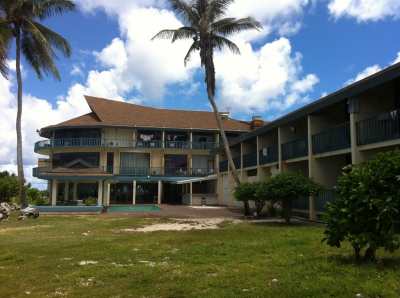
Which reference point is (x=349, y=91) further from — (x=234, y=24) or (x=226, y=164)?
(x=226, y=164)

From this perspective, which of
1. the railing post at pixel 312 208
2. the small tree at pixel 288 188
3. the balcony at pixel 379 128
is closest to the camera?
the balcony at pixel 379 128

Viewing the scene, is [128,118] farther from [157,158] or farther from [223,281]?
[223,281]

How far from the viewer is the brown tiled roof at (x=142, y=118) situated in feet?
126

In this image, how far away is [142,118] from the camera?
40281mm

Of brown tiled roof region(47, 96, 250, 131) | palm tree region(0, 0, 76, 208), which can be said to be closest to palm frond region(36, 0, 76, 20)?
palm tree region(0, 0, 76, 208)

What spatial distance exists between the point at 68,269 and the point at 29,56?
21.3 meters

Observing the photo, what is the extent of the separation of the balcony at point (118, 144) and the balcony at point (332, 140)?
77.1ft

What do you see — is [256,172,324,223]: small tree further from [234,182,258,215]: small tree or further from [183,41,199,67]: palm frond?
[183,41,199,67]: palm frond

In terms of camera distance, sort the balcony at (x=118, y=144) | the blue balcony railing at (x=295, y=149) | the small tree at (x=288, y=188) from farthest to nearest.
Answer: the balcony at (x=118, y=144) < the blue balcony railing at (x=295, y=149) < the small tree at (x=288, y=188)

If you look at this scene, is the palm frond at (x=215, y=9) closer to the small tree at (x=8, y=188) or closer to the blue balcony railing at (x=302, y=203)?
the blue balcony railing at (x=302, y=203)

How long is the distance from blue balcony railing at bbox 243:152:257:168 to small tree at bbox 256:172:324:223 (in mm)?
9035

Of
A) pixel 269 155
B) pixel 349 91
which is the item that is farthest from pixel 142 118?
pixel 349 91

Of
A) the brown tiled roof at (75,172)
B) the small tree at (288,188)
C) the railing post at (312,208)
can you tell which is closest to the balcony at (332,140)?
the small tree at (288,188)

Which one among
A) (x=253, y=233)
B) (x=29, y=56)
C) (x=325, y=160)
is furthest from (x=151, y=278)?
(x=29, y=56)
